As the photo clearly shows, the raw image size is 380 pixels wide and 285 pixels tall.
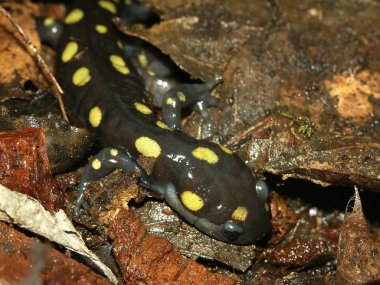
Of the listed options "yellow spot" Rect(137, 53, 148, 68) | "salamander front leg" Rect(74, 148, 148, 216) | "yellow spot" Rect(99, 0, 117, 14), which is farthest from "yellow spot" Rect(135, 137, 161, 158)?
"yellow spot" Rect(99, 0, 117, 14)

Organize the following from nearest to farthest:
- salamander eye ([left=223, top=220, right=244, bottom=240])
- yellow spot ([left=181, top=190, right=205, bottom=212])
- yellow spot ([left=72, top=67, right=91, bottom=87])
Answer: salamander eye ([left=223, top=220, right=244, bottom=240]) < yellow spot ([left=181, top=190, right=205, bottom=212]) < yellow spot ([left=72, top=67, right=91, bottom=87])

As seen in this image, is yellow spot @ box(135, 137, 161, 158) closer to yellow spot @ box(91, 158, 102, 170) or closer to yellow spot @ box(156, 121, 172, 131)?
yellow spot @ box(156, 121, 172, 131)

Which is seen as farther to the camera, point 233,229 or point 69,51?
point 69,51

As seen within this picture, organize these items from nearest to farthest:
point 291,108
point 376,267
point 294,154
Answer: point 376,267
point 294,154
point 291,108

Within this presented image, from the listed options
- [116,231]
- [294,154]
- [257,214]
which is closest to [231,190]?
[257,214]

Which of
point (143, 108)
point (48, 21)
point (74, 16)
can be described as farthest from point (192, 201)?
point (48, 21)

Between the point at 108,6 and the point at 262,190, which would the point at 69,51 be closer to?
the point at 108,6

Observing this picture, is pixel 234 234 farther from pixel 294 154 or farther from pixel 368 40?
pixel 368 40

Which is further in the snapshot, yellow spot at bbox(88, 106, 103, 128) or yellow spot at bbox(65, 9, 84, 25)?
yellow spot at bbox(65, 9, 84, 25)
